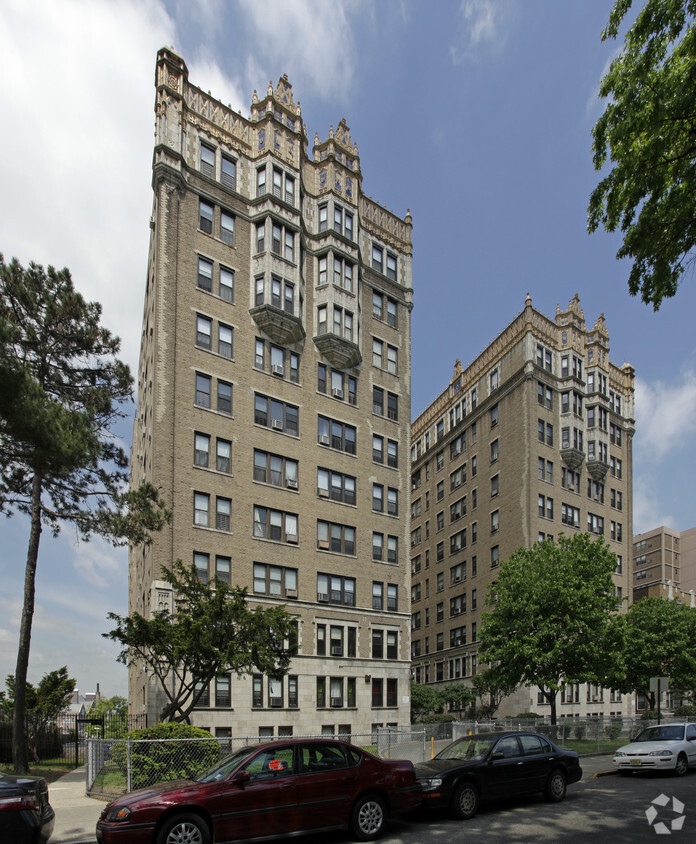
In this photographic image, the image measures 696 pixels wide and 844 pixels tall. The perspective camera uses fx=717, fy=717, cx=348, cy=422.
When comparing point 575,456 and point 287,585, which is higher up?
point 575,456

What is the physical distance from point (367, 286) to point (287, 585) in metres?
19.8

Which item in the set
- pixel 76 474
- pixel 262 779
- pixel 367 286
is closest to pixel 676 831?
pixel 262 779

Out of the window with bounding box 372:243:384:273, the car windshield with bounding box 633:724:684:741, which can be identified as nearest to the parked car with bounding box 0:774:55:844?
the car windshield with bounding box 633:724:684:741

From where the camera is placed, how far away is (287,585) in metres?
36.8

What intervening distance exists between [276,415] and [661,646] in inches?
1201

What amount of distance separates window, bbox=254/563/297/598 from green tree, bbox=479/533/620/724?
1083cm

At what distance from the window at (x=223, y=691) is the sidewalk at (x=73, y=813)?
10076 mm

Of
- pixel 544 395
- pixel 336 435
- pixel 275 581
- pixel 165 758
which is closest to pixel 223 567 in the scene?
pixel 275 581

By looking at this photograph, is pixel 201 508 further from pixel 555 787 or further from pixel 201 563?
pixel 555 787

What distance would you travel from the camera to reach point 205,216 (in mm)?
38531

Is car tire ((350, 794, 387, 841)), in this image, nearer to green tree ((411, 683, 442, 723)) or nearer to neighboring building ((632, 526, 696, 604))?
green tree ((411, 683, 442, 723))

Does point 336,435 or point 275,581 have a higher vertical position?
point 336,435

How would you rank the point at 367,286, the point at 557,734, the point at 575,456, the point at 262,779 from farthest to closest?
the point at 575,456 → the point at 367,286 → the point at 557,734 → the point at 262,779

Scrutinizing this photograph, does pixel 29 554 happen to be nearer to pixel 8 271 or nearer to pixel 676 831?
pixel 8 271
